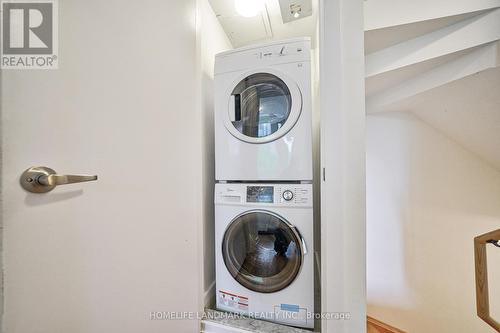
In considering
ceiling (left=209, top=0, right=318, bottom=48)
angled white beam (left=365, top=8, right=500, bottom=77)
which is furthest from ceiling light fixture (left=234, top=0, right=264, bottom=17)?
angled white beam (left=365, top=8, right=500, bottom=77)

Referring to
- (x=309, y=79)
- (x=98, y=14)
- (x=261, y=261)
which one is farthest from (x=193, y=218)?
(x=309, y=79)

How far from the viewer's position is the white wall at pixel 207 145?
4.04ft

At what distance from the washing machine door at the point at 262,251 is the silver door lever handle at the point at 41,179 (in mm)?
828

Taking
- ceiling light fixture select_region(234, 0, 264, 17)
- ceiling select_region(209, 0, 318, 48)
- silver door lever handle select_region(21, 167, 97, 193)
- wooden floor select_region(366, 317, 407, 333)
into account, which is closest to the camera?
silver door lever handle select_region(21, 167, 97, 193)

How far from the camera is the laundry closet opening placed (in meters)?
1.07

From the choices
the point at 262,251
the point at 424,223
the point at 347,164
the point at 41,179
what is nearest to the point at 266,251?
the point at 262,251

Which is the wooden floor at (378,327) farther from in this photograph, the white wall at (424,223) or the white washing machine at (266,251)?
the white washing machine at (266,251)

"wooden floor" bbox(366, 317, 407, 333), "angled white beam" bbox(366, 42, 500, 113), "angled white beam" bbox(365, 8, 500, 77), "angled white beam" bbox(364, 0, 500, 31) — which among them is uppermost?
"angled white beam" bbox(364, 0, 500, 31)

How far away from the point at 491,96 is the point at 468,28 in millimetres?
500

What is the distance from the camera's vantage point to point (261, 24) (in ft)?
5.35

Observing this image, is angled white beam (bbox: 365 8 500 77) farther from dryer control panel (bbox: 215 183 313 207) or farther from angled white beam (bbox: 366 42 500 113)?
dryer control panel (bbox: 215 183 313 207)

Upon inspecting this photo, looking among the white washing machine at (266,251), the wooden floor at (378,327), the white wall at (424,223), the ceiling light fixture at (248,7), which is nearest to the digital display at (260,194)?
the white washing machine at (266,251)

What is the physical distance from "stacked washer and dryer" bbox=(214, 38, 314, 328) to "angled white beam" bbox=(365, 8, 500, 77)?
707 mm

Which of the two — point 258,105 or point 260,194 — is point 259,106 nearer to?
point 258,105
